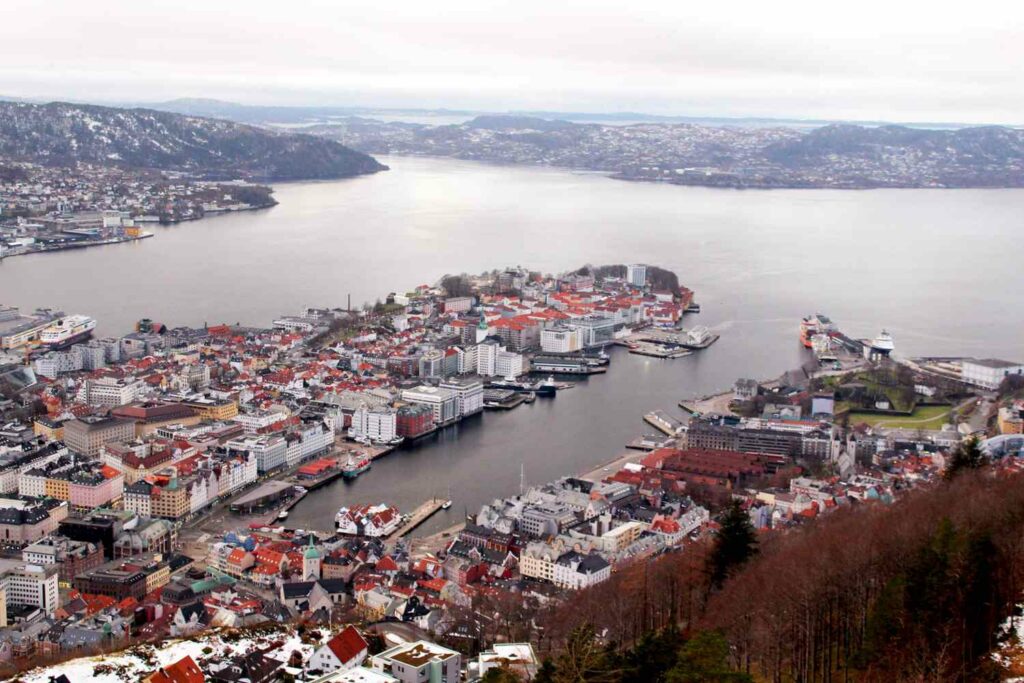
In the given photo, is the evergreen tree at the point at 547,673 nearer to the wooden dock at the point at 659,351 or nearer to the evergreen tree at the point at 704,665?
the evergreen tree at the point at 704,665

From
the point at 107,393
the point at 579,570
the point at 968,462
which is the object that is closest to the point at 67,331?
the point at 107,393

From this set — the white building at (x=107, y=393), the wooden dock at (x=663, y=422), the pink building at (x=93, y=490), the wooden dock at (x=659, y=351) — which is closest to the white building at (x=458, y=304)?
the wooden dock at (x=659, y=351)

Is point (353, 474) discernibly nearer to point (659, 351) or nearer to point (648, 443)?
point (648, 443)

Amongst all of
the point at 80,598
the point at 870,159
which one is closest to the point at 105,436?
the point at 80,598

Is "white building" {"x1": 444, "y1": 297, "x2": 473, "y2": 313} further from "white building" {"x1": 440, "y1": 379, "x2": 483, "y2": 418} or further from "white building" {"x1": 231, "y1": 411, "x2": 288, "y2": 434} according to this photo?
"white building" {"x1": 231, "y1": 411, "x2": 288, "y2": 434}

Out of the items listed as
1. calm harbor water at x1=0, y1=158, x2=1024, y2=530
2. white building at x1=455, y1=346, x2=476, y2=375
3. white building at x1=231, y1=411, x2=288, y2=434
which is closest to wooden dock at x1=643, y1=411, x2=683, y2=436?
calm harbor water at x1=0, y1=158, x2=1024, y2=530

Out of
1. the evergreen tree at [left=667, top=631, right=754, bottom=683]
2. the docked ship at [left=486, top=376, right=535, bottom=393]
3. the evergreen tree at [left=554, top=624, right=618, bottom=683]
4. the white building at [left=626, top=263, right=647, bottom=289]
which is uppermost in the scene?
the evergreen tree at [left=667, top=631, right=754, bottom=683]
